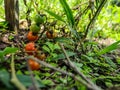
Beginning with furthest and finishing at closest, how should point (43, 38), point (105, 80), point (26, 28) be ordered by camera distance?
Answer: point (26, 28) → point (43, 38) → point (105, 80)

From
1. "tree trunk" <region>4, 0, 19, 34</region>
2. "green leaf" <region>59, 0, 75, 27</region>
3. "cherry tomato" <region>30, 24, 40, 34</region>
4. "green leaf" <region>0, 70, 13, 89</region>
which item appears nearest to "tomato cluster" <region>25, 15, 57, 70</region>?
"cherry tomato" <region>30, 24, 40, 34</region>

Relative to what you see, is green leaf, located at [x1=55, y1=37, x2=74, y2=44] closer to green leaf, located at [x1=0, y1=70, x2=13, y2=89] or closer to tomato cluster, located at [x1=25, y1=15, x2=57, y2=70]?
tomato cluster, located at [x1=25, y1=15, x2=57, y2=70]

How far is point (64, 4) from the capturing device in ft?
4.47

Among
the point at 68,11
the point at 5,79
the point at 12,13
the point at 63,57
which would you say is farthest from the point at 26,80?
the point at 12,13

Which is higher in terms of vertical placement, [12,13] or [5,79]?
[12,13]

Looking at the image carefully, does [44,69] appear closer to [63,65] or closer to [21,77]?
[63,65]

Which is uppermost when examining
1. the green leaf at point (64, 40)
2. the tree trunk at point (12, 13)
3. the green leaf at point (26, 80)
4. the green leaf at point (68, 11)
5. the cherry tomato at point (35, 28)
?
the tree trunk at point (12, 13)

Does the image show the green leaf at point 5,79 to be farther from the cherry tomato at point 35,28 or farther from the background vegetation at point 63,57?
the cherry tomato at point 35,28

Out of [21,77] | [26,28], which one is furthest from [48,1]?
[21,77]

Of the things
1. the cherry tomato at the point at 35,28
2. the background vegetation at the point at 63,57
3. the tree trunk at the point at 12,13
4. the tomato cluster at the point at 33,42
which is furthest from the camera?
the tree trunk at the point at 12,13

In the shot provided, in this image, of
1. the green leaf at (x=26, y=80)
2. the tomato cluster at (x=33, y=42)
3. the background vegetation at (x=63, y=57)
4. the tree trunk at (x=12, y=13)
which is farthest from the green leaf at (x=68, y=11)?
the green leaf at (x=26, y=80)

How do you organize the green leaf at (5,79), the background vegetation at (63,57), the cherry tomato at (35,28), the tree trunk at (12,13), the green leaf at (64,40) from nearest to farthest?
the green leaf at (5,79)
the background vegetation at (63,57)
the cherry tomato at (35,28)
the green leaf at (64,40)
the tree trunk at (12,13)

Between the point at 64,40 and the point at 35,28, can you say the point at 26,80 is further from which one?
the point at 64,40

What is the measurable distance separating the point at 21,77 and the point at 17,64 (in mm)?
296
